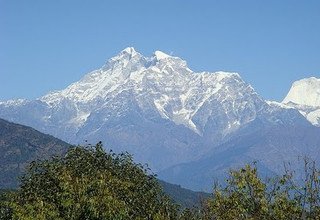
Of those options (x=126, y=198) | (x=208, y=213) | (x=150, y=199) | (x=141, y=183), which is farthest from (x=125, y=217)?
(x=141, y=183)

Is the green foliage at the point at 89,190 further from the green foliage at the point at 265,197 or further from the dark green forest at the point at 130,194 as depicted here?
the green foliage at the point at 265,197

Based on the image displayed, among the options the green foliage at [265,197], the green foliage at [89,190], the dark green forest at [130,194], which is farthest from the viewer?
the green foliage at [89,190]

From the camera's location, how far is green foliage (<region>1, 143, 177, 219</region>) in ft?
190

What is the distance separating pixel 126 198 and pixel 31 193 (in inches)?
597

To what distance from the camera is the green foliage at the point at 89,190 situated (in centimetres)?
5797

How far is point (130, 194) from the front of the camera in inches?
2958

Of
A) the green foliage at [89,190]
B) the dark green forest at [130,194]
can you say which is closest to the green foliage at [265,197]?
the dark green forest at [130,194]

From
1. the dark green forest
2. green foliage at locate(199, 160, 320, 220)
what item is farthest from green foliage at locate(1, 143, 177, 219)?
green foliage at locate(199, 160, 320, 220)

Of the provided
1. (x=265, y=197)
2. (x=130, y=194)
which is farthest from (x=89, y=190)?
(x=265, y=197)

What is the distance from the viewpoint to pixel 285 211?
45250 mm

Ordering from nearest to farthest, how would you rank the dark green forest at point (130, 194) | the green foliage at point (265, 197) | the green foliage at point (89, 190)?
1. the green foliage at point (265, 197)
2. the dark green forest at point (130, 194)
3. the green foliage at point (89, 190)

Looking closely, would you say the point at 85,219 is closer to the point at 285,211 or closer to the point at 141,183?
the point at 285,211

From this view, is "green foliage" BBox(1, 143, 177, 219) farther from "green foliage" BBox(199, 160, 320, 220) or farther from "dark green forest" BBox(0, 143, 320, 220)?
"green foliage" BBox(199, 160, 320, 220)

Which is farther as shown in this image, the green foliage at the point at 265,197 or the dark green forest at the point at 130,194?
the dark green forest at the point at 130,194
